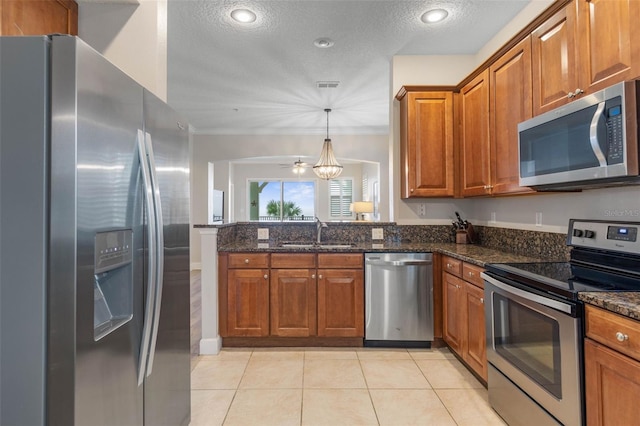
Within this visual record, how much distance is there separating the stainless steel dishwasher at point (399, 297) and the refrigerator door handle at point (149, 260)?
78.3 inches

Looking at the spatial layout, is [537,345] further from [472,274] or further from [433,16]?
[433,16]

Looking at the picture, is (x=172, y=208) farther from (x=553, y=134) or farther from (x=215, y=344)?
(x=553, y=134)

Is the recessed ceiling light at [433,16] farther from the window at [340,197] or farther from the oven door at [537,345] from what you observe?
the window at [340,197]

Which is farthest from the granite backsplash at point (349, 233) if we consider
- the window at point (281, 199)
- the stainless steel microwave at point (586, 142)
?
the window at point (281, 199)

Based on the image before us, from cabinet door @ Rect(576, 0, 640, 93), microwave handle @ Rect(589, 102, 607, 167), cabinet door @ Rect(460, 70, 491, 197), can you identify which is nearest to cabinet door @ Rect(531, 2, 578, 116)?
cabinet door @ Rect(576, 0, 640, 93)

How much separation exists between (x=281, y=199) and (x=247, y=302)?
23.9ft

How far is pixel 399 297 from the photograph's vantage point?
9.73 ft

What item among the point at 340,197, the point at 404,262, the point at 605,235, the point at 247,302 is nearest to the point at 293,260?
the point at 247,302

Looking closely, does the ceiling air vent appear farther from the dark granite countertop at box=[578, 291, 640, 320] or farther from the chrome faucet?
the dark granite countertop at box=[578, 291, 640, 320]

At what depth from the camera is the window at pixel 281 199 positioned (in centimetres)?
1004

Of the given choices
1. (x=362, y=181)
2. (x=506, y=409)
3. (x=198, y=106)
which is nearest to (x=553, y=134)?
(x=506, y=409)

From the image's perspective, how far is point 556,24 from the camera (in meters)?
1.95

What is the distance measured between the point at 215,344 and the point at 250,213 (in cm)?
735

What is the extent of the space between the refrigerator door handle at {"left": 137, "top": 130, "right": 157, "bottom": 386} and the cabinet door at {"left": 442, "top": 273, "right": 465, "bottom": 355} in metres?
2.11
